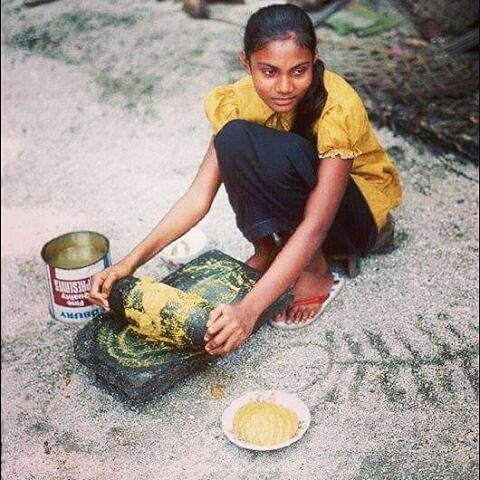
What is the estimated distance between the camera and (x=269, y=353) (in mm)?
2252

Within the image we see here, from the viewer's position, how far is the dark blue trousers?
212cm

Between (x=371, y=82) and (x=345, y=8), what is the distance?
126 cm

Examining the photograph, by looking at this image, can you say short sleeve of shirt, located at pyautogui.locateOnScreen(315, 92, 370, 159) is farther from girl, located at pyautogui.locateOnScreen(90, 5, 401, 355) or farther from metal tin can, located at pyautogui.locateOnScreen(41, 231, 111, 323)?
metal tin can, located at pyautogui.locateOnScreen(41, 231, 111, 323)

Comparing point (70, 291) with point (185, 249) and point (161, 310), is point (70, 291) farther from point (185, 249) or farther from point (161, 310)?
point (185, 249)

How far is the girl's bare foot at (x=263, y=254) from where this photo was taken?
244 centimetres

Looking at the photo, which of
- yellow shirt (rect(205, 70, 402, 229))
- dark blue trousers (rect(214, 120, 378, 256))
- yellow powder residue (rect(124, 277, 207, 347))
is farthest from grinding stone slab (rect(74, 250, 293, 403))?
yellow shirt (rect(205, 70, 402, 229))

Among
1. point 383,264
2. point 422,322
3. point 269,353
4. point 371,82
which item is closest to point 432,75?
point 371,82

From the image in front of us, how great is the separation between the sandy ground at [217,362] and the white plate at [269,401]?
0.15 feet

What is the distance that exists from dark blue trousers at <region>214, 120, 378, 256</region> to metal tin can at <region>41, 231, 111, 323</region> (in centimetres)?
50

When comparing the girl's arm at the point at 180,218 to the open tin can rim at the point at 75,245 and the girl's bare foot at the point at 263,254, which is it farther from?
the girl's bare foot at the point at 263,254

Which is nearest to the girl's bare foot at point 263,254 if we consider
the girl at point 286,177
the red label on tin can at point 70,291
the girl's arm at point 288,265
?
the girl at point 286,177

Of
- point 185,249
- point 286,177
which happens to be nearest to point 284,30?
point 286,177

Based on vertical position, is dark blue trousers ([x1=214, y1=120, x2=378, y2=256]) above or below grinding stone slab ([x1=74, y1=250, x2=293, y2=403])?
above

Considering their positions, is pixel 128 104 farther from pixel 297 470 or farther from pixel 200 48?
pixel 297 470
